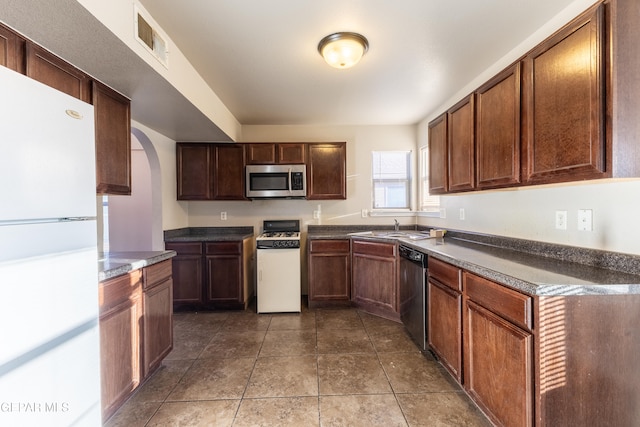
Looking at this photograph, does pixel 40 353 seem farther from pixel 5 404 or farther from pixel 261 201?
pixel 261 201

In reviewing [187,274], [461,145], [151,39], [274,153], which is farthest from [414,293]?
[151,39]

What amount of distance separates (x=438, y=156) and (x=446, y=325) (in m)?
1.47

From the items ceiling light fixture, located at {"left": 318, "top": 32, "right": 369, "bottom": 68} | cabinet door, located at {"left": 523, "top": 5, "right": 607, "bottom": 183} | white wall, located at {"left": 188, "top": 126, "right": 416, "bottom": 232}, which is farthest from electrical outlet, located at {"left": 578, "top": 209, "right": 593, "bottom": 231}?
white wall, located at {"left": 188, "top": 126, "right": 416, "bottom": 232}

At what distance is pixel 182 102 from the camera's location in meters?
2.16

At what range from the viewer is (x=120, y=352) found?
5.23ft

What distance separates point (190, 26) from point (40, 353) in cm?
182

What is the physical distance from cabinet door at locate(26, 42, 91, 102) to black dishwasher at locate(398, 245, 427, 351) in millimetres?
2599

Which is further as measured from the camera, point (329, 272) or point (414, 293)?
point (329, 272)

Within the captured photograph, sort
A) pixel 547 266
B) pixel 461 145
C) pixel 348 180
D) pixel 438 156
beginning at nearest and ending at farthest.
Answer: pixel 547 266
pixel 461 145
pixel 438 156
pixel 348 180

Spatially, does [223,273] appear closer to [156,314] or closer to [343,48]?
[156,314]

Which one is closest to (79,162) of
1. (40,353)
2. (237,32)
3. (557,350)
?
(40,353)

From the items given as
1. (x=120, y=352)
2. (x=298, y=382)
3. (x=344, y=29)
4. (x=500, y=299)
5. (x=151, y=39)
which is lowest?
(x=298, y=382)

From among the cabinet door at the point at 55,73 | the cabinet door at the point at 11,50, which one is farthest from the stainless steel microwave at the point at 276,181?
the cabinet door at the point at 11,50

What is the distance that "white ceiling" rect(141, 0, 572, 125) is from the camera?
158 cm
